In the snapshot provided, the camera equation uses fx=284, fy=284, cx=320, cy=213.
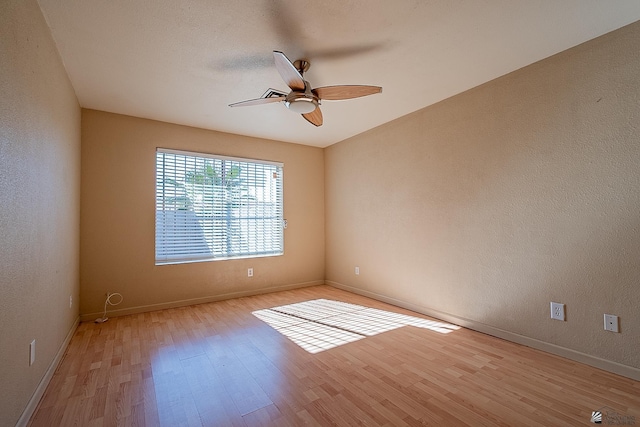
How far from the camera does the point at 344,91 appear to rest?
238cm

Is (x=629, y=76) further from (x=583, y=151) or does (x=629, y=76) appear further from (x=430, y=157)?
(x=430, y=157)

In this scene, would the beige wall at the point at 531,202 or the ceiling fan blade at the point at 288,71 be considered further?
the beige wall at the point at 531,202

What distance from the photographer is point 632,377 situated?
196cm

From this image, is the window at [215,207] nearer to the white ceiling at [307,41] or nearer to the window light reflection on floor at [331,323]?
the white ceiling at [307,41]

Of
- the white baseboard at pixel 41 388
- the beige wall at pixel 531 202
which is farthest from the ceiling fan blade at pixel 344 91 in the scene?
the white baseboard at pixel 41 388

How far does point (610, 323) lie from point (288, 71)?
2972mm

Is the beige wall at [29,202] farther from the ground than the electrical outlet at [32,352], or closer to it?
farther from the ground

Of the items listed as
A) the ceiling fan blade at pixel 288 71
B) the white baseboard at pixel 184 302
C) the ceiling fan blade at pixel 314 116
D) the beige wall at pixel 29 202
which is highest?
the ceiling fan blade at pixel 288 71

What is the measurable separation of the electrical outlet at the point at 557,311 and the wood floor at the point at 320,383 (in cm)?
32

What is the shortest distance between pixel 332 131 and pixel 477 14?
8.31ft

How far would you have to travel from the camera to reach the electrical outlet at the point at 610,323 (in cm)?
204

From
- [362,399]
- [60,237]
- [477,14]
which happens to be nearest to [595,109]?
[477,14]

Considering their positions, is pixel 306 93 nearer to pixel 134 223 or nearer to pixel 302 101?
pixel 302 101

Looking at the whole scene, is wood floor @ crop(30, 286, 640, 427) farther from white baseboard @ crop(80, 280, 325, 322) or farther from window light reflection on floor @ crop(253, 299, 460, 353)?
white baseboard @ crop(80, 280, 325, 322)
